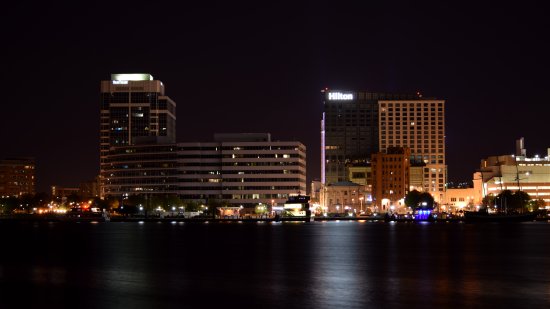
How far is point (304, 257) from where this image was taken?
87750mm

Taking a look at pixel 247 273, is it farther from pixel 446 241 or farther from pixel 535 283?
pixel 446 241

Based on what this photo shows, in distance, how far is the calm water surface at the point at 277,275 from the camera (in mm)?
54031

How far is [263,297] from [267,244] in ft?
182

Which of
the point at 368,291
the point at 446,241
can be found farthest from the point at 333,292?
the point at 446,241

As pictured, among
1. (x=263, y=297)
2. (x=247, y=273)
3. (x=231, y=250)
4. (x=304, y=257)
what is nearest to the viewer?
(x=263, y=297)

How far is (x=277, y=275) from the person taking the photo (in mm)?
69812

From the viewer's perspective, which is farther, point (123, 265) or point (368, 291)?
point (123, 265)

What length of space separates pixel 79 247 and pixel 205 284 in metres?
50.8

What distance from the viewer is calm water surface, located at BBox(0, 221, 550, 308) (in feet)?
177

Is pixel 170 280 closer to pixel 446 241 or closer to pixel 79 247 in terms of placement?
pixel 79 247

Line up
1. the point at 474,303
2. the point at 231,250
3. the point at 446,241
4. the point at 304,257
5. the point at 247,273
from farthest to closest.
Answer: the point at 446,241 → the point at 231,250 → the point at 304,257 → the point at 247,273 → the point at 474,303

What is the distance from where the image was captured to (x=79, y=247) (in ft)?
358

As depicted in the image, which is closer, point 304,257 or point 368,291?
point 368,291

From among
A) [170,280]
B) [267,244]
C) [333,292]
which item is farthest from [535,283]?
[267,244]
